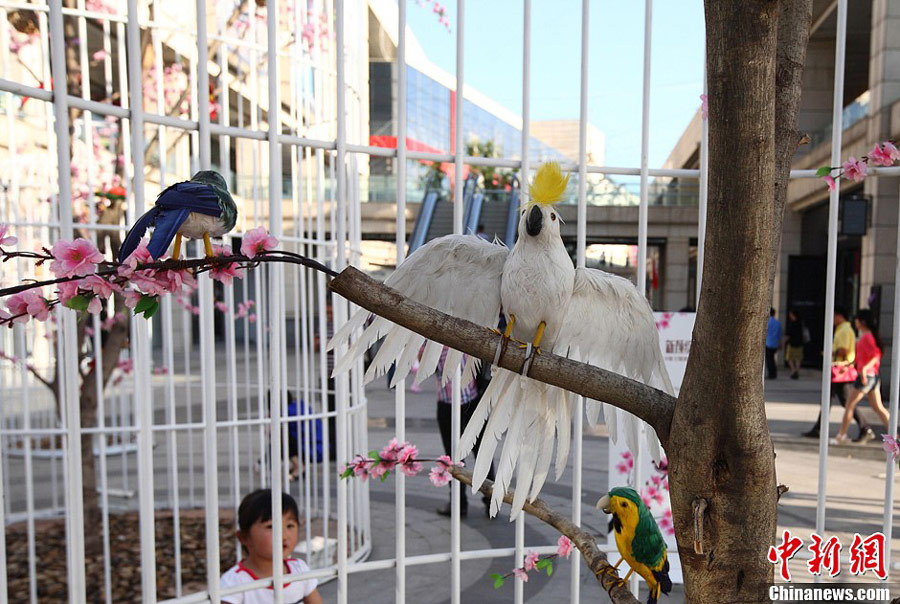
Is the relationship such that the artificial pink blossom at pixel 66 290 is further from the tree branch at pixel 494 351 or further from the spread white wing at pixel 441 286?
the spread white wing at pixel 441 286

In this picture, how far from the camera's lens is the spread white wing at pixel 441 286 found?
1157mm

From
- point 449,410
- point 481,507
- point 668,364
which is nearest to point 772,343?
point 481,507

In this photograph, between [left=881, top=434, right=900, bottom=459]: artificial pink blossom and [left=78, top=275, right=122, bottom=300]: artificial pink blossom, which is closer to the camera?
[left=78, top=275, right=122, bottom=300]: artificial pink blossom

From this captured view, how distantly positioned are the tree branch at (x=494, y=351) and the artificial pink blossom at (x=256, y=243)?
12cm

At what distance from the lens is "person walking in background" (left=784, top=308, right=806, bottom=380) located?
993 cm

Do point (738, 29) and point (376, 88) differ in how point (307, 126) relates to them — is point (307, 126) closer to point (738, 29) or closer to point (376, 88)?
point (738, 29)

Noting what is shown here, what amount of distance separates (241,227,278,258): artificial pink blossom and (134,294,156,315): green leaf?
13cm

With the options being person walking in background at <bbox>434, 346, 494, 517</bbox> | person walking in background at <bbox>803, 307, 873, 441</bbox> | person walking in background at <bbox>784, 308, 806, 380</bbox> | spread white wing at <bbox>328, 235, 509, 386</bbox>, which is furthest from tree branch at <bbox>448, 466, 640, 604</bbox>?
person walking in background at <bbox>784, 308, 806, 380</bbox>

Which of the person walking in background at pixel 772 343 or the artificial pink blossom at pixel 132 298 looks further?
the person walking in background at pixel 772 343

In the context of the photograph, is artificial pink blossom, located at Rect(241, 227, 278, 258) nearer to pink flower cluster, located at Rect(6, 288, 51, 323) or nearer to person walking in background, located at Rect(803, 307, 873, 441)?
pink flower cluster, located at Rect(6, 288, 51, 323)

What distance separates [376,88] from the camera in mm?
15867

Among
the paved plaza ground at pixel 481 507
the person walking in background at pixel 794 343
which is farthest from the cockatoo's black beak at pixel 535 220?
the person walking in background at pixel 794 343

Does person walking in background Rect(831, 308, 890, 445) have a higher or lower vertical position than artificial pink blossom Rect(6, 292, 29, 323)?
lower

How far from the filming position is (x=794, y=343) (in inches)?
396
